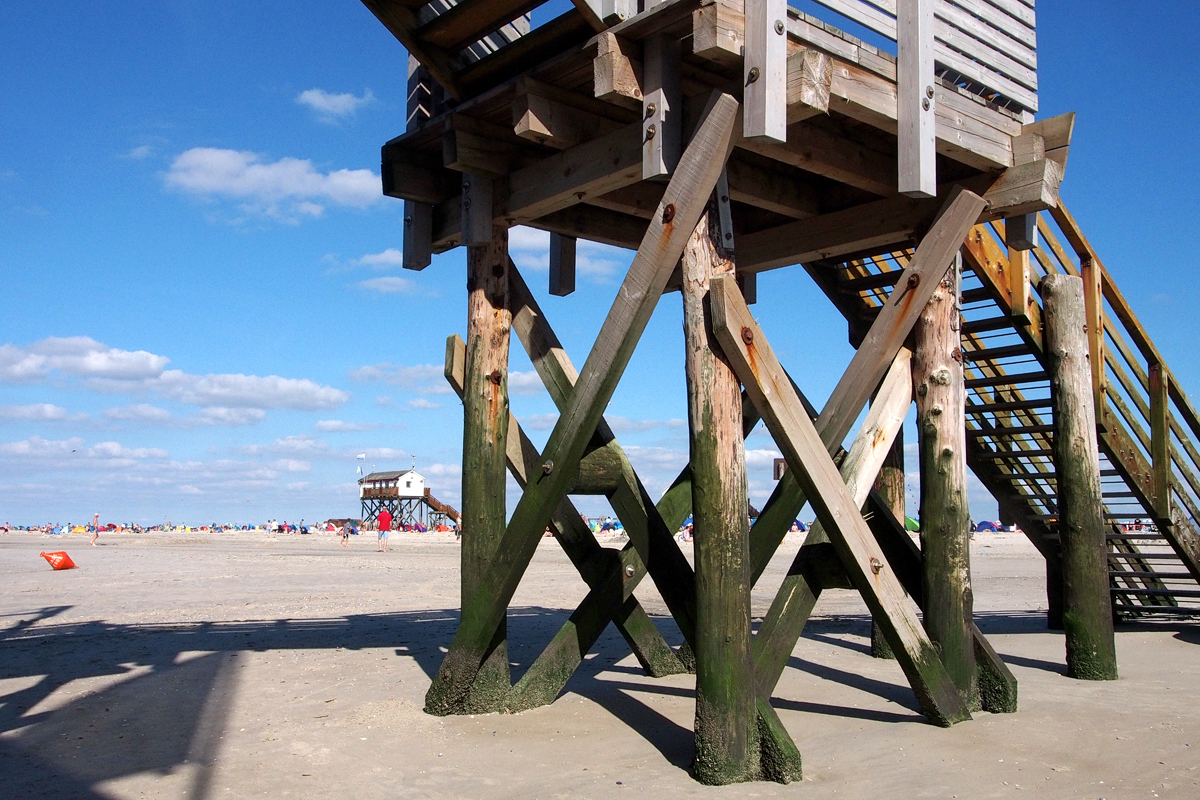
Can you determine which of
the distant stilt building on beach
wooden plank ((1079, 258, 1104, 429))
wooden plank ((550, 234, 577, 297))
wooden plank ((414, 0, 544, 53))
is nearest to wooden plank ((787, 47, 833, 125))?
wooden plank ((414, 0, 544, 53))

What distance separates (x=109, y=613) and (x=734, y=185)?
1046 cm

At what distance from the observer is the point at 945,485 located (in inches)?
235

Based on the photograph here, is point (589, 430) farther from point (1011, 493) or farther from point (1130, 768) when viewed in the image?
point (1011, 493)

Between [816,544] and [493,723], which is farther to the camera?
[493,723]

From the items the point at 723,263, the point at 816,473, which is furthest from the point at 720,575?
the point at 723,263

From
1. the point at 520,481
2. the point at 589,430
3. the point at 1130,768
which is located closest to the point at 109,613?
the point at 520,481

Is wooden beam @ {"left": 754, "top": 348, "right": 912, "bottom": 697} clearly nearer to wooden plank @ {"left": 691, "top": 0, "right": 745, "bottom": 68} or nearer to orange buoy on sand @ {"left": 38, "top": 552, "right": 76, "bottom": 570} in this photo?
wooden plank @ {"left": 691, "top": 0, "right": 745, "bottom": 68}

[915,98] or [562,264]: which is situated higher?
[915,98]

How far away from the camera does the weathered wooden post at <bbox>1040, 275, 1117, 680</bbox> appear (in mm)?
A: 7609

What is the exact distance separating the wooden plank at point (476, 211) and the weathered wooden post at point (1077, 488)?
482 centimetres

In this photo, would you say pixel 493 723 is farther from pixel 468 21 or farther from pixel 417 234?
pixel 468 21

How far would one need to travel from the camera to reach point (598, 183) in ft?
18.6

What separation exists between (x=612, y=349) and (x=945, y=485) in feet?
7.87

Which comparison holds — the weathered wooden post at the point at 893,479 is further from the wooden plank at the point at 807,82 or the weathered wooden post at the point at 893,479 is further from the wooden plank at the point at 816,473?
the wooden plank at the point at 807,82
